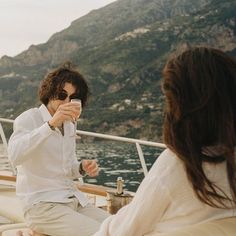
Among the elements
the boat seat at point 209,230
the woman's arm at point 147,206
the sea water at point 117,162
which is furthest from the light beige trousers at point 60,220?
the sea water at point 117,162

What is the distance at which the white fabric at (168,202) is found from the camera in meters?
1.18

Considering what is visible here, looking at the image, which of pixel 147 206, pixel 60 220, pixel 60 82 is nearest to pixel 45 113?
pixel 60 82

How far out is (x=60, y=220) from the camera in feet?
7.07

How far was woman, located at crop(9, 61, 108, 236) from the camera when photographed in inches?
83.1

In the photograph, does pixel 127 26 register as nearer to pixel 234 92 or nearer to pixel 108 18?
pixel 108 18

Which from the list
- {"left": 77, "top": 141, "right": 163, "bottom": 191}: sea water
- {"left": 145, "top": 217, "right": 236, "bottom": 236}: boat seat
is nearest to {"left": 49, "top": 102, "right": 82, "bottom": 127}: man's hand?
{"left": 145, "top": 217, "right": 236, "bottom": 236}: boat seat

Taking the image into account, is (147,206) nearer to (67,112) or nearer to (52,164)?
(67,112)

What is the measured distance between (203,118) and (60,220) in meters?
1.15

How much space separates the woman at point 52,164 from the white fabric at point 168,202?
88 cm

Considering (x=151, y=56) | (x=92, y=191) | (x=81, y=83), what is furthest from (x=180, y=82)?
(x=151, y=56)

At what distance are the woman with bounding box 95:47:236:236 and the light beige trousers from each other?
3.00 ft

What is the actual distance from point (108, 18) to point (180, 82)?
13587cm

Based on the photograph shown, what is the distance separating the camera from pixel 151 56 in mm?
99062

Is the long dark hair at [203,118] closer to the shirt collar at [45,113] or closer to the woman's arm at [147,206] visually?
the woman's arm at [147,206]
